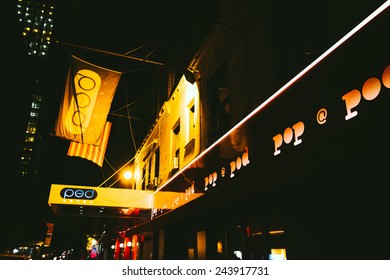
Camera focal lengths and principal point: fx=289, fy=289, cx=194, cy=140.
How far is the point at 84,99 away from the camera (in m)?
9.58

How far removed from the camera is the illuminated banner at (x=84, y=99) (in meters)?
9.42

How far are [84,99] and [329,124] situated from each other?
8120 millimetres

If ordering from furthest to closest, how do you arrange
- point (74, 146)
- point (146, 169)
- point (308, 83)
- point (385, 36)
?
point (146, 169)
point (74, 146)
point (308, 83)
point (385, 36)

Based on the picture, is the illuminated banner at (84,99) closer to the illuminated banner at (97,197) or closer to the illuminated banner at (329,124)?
the illuminated banner at (97,197)

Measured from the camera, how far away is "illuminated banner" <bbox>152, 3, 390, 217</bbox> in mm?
2857

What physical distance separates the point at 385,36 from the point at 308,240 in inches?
122

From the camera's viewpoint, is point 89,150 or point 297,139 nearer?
point 297,139

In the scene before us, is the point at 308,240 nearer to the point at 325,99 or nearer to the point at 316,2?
the point at 325,99

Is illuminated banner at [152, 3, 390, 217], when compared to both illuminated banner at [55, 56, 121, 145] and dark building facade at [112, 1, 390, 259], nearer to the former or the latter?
dark building facade at [112, 1, 390, 259]

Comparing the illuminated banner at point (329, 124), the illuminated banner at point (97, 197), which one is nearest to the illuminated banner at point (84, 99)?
the illuminated banner at point (97, 197)

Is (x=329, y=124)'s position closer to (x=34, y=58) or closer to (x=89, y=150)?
(x=89, y=150)

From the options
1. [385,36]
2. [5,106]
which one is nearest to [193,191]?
[385,36]

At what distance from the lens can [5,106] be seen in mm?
42188

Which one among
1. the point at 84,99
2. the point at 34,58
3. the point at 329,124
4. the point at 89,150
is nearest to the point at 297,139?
the point at 329,124
